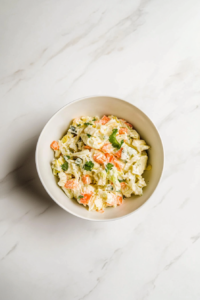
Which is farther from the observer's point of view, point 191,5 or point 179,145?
point 191,5

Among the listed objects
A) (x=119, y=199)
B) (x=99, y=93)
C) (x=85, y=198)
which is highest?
(x=99, y=93)

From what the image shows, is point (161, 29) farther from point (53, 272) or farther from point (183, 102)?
point (53, 272)

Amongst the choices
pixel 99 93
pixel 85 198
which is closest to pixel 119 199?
pixel 85 198

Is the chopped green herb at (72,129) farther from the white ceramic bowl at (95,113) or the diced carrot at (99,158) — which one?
the diced carrot at (99,158)

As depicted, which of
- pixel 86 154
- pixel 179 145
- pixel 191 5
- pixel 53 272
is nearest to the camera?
pixel 86 154

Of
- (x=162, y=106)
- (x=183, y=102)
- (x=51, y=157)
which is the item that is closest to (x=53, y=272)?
(x=51, y=157)

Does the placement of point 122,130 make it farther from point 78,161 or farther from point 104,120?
point 78,161
